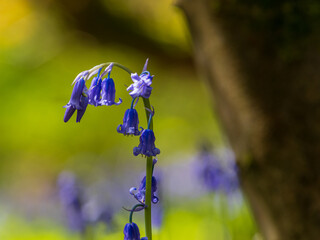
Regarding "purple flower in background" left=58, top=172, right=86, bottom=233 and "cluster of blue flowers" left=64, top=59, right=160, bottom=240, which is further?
"purple flower in background" left=58, top=172, right=86, bottom=233

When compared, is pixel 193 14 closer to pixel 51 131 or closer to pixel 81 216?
pixel 81 216

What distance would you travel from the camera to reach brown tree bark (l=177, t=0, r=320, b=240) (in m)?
2.07

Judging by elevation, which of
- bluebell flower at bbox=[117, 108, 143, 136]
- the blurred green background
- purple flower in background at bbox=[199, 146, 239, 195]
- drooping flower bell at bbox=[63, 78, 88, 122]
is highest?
the blurred green background

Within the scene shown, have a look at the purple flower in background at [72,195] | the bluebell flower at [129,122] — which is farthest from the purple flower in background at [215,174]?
the bluebell flower at [129,122]

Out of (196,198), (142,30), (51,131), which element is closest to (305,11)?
(196,198)

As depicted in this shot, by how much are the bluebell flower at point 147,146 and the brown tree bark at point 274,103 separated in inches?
47.1

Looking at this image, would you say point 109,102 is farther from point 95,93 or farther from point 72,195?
point 72,195

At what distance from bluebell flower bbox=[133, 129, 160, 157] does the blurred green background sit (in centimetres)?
381

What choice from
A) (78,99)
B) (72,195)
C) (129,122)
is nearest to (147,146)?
(129,122)

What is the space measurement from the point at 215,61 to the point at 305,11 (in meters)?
0.46

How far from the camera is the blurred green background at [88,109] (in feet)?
22.5

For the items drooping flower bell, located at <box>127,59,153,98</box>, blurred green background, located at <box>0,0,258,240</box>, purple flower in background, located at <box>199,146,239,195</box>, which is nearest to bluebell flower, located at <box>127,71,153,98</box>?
drooping flower bell, located at <box>127,59,153,98</box>

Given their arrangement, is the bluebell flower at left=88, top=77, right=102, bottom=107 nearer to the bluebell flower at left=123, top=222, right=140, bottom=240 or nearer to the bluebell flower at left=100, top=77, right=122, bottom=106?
the bluebell flower at left=100, top=77, right=122, bottom=106

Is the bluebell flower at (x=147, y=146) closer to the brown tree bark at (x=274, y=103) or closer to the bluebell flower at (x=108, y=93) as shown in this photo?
the bluebell flower at (x=108, y=93)
